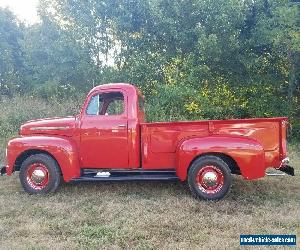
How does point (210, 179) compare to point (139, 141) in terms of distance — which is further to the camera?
point (139, 141)

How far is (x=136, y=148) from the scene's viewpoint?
6699 mm

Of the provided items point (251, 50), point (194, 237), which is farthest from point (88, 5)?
point (194, 237)

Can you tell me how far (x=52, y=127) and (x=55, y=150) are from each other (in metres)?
0.60

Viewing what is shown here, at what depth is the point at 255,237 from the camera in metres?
4.79

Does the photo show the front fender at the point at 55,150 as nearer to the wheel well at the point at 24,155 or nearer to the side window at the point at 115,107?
the wheel well at the point at 24,155

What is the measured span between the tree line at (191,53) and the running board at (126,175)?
5273 millimetres

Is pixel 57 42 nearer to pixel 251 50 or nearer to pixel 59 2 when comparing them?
pixel 59 2

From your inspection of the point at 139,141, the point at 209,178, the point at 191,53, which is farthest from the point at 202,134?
the point at 191,53

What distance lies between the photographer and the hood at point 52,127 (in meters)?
6.99

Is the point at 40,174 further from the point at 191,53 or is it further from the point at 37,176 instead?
the point at 191,53

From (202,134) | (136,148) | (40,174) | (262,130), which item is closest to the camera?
(262,130)

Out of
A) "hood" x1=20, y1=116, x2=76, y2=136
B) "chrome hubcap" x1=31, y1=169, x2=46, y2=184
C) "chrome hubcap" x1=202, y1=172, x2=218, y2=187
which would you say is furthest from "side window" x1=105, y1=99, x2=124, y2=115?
"chrome hubcap" x1=202, y1=172, x2=218, y2=187

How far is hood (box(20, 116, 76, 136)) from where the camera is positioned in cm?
699

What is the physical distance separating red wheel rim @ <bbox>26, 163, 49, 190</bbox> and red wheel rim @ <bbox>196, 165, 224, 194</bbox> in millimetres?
2762
